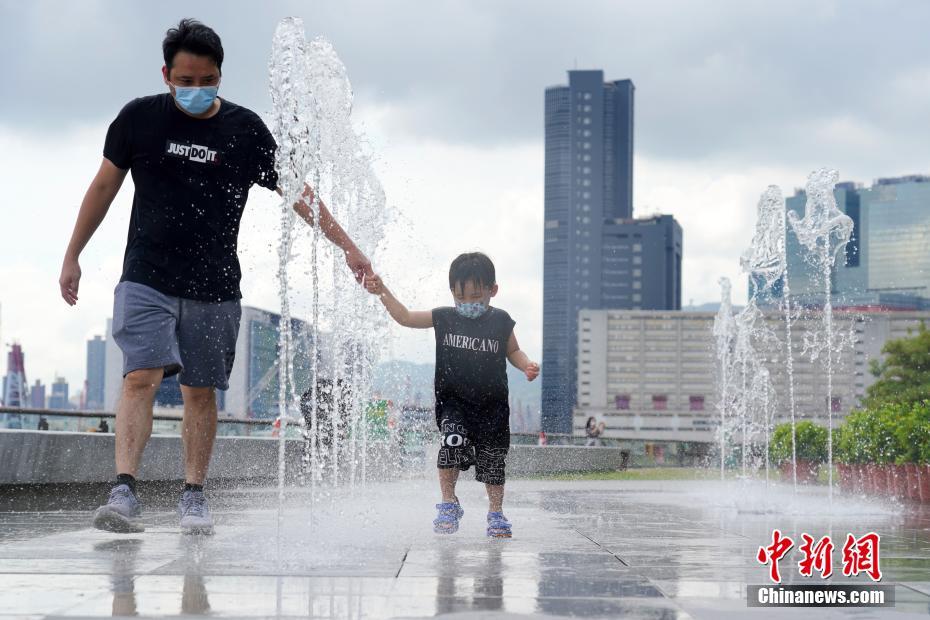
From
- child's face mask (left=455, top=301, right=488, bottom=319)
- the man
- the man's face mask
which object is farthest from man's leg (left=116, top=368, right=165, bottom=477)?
child's face mask (left=455, top=301, right=488, bottom=319)

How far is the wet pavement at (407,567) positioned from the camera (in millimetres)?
3102

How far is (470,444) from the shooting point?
5.75 meters

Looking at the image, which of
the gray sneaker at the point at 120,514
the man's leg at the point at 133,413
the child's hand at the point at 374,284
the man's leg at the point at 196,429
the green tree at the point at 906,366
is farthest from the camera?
the green tree at the point at 906,366

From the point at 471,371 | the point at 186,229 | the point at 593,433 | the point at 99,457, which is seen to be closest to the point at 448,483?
the point at 471,371

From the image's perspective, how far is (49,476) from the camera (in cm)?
743

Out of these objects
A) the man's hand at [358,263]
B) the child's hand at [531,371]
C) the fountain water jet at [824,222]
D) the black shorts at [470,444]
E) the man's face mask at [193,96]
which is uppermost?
the fountain water jet at [824,222]

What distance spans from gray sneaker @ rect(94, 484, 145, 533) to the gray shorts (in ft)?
1.62

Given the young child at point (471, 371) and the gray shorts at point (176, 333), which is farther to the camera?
the young child at point (471, 371)

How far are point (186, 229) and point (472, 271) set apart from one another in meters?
Result: 1.46

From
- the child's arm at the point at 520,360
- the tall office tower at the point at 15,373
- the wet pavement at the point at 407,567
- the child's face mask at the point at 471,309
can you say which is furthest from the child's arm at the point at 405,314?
the tall office tower at the point at 15,373

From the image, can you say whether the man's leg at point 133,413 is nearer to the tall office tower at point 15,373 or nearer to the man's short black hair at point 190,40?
the man's short black hair at point 190,40

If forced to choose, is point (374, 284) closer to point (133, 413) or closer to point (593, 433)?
point (133, 413)

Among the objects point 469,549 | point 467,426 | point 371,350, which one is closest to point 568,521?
point 467,426

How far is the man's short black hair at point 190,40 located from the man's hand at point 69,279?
0.94 meters
